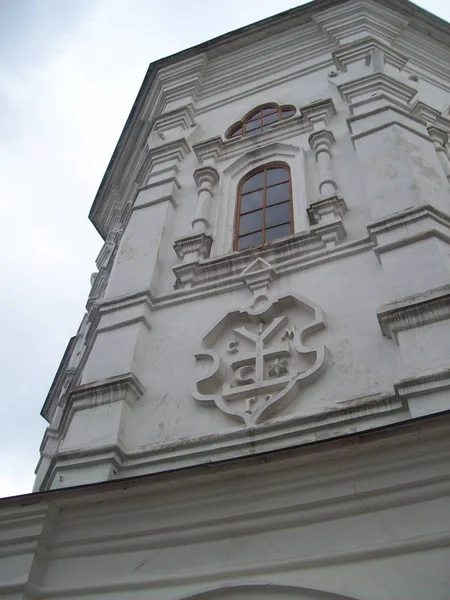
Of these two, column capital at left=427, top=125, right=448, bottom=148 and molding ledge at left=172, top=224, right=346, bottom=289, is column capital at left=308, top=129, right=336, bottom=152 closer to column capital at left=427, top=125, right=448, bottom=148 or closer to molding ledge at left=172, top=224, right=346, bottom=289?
column capital at left=427, top=125, right=448, bottom=148

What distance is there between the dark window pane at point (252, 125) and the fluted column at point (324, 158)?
5.87ft

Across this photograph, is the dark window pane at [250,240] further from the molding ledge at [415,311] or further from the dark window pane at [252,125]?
the dark window pane at [252,125]

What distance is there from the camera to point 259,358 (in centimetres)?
668

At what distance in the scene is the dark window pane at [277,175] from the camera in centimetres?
968

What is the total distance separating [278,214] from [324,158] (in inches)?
39.1

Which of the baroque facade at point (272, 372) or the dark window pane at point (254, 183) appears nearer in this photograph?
the baroque facade at point (272, 372)

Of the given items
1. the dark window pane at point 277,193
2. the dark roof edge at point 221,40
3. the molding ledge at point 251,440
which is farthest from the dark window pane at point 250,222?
the dark roof edge at point 221,40

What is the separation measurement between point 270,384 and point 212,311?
4.86ft

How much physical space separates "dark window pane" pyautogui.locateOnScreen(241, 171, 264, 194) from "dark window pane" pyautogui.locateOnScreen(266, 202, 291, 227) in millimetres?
676

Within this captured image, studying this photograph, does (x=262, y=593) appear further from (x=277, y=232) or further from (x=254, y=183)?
(x=254, y=183)

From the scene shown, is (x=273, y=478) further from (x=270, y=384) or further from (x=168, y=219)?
(x=168, y=219)

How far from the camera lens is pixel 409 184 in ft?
24.9

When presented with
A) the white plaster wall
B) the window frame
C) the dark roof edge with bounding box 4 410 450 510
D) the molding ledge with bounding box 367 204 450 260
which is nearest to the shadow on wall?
the dark roof edge with bounding box 4 410 450 510

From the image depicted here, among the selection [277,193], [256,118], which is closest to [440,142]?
[277,193]
